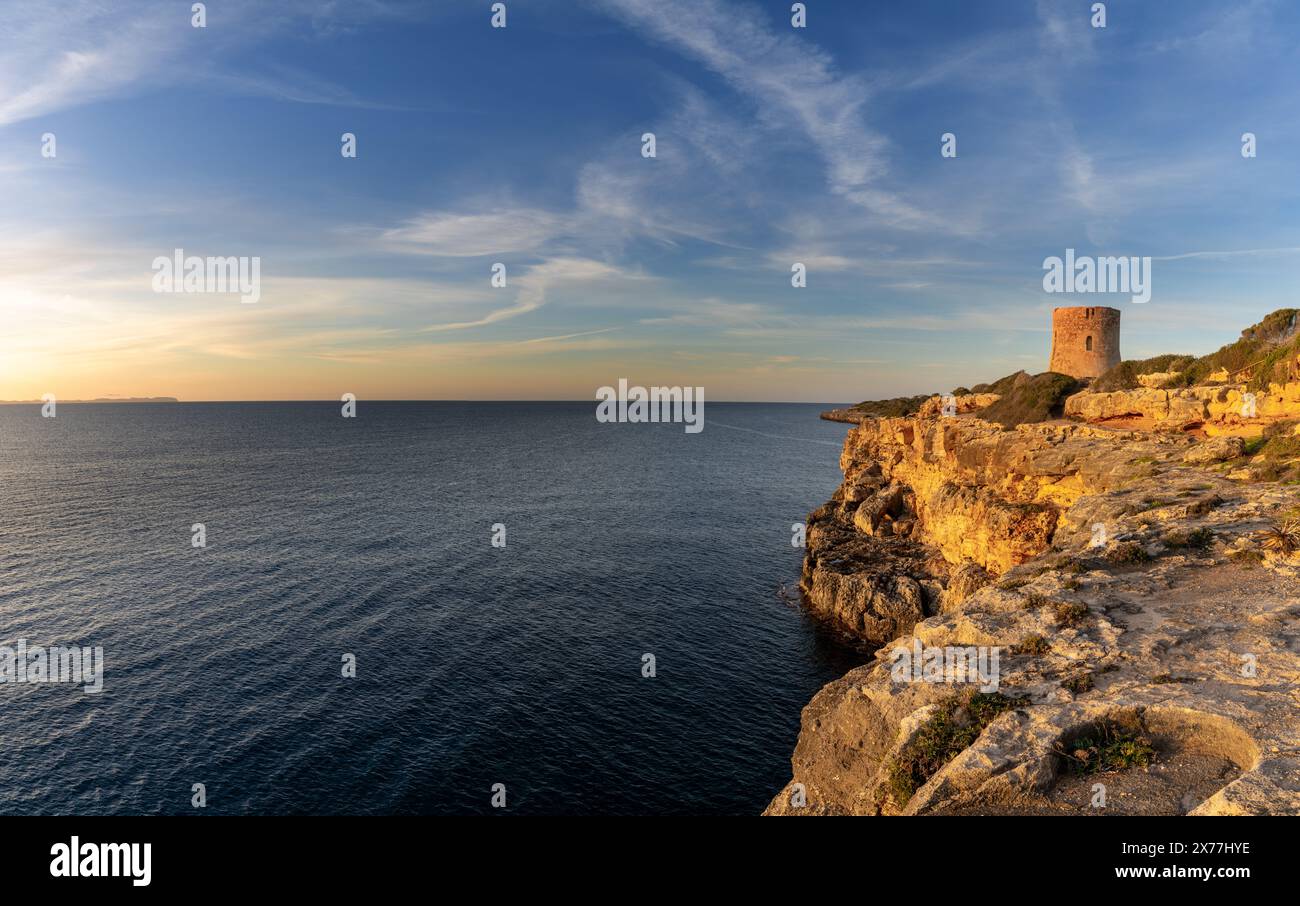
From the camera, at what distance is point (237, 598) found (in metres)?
55.8

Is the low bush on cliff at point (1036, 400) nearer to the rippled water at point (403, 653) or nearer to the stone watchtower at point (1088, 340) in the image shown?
the stone watchtower at point (1088, 340)

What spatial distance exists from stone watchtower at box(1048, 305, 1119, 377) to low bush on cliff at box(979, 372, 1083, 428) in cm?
362

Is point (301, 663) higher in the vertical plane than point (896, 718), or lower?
lower

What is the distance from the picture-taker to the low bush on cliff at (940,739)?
12.0 metres

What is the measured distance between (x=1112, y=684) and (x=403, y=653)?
44.6m

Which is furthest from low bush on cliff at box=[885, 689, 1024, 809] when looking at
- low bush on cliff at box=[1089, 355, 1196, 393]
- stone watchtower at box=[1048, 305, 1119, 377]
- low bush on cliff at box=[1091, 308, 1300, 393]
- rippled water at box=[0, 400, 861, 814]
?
stone watchtower at box=[1048, 305, 1119, 377]

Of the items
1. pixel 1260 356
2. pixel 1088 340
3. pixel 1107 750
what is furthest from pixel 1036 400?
pixel 1107 750

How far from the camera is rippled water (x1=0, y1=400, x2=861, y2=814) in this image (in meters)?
34.1

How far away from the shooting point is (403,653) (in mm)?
47281

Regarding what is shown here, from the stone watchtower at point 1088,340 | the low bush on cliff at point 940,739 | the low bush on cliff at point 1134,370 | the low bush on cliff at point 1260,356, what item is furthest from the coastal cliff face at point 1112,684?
the stone watchtower at point 1088,340

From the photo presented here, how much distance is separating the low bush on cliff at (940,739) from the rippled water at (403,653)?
2208cm
